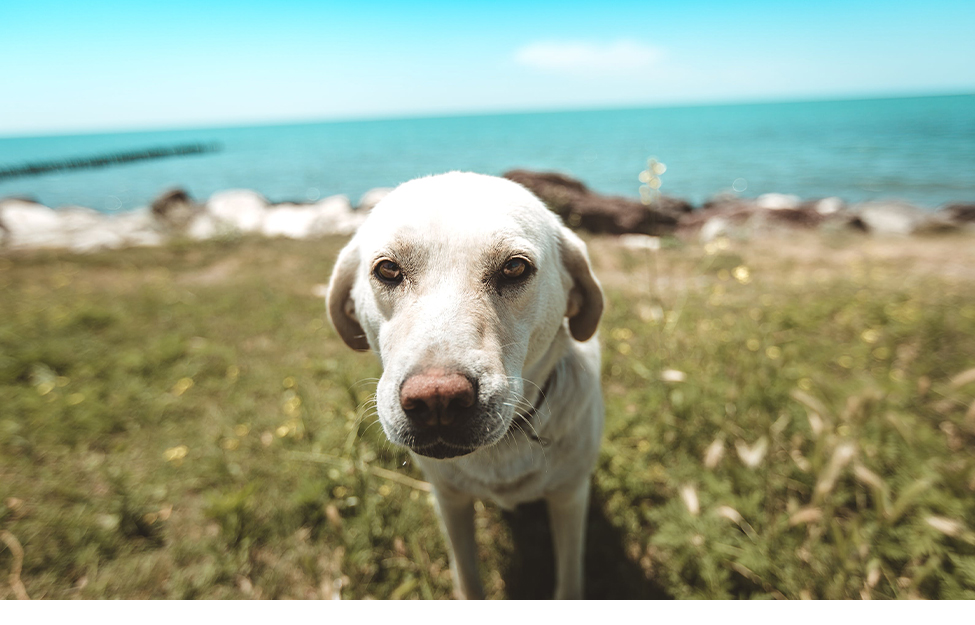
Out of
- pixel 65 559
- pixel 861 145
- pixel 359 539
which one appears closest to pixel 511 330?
pixel 359 539

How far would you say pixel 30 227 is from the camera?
50.5 ft

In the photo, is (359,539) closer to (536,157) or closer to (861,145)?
(536,157)

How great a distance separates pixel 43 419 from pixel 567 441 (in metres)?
4.75

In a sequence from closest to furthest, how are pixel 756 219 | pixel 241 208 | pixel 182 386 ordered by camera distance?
pixel 182 386, pixel 756 219, pixel 241 208

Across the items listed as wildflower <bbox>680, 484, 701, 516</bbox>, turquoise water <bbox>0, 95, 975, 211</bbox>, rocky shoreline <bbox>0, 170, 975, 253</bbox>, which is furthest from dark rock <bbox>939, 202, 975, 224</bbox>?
wildflower <bbox>680, 484, 701, 516</bbox>

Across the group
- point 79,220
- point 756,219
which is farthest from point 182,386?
point 79,220

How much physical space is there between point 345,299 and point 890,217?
1749 cm

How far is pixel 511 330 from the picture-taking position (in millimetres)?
1753

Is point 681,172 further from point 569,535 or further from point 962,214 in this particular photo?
point 569,535

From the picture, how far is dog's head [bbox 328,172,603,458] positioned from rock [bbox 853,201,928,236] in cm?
1534

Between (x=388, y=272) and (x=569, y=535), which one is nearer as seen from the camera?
(x=388, y=272)

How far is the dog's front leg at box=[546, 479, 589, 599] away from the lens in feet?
7.88

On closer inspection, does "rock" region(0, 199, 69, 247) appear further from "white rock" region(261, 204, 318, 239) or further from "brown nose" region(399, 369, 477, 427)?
"brown nose" region(399, 369, 477, 427)

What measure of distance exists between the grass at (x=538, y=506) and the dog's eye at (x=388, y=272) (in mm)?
1013
